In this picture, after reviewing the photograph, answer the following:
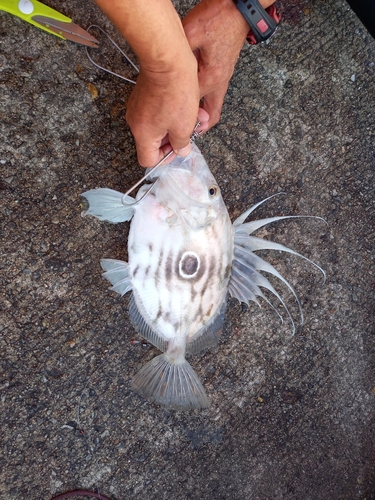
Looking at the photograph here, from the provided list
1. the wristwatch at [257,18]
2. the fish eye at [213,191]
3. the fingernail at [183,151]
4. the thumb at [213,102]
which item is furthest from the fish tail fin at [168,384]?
the wristwatch at [257,18]

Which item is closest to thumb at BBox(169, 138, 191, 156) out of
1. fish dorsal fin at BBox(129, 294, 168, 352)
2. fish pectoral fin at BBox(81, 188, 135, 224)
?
fish pectoral fin at BBox(81, 188, 135, 224)

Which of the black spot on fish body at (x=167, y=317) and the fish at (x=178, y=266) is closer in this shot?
the fish at (x=178, y=266)

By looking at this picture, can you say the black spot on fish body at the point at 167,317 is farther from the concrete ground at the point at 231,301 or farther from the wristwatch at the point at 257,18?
the wristwatch at the point at 257,18

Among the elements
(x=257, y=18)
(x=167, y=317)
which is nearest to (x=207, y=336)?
(x=167, y=317)

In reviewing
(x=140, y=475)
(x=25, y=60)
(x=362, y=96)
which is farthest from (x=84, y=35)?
(x=140, y=475)

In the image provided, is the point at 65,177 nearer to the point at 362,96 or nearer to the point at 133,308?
the point at 133,308

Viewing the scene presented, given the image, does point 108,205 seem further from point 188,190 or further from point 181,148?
point 181,148
